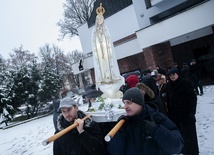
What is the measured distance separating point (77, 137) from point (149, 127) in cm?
83

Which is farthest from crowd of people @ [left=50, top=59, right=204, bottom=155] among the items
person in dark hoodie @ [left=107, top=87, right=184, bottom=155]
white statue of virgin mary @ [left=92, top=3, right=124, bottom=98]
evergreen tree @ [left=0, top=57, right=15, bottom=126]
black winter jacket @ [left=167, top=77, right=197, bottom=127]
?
evergreen tree @ [left=0, top=57, right=15, bottom=126]

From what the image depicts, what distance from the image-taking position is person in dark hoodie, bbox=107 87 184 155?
1.73 metres

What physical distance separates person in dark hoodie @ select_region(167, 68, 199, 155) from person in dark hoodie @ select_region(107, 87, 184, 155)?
176 centimetres

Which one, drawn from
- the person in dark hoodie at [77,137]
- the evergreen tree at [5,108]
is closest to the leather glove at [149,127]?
the person in dark hoodie at [77,137]

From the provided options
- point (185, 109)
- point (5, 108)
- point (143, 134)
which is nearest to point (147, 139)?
point (143, 134)

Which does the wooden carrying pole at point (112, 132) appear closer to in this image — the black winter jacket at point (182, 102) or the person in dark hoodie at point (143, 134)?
the person in dark hoodie at point (143, 134)

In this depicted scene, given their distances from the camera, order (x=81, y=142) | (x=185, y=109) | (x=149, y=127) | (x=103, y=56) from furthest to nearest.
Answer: (x=103, y=56), (x=185, y=109), (x=81, y=142), (x=149, y=127)

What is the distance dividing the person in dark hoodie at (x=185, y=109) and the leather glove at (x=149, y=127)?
196 centimetres

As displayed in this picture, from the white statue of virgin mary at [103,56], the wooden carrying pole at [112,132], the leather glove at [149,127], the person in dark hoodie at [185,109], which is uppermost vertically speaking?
the white statue of virgin mary at [103,56]

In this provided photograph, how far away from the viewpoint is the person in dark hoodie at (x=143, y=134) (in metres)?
1.73

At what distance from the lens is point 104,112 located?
3.32 meters

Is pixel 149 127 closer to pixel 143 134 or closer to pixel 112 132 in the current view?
pixel 143 134

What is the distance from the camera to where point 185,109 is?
350 centimetres

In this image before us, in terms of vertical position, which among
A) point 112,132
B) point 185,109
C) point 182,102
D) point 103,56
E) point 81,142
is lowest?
point 185,109
